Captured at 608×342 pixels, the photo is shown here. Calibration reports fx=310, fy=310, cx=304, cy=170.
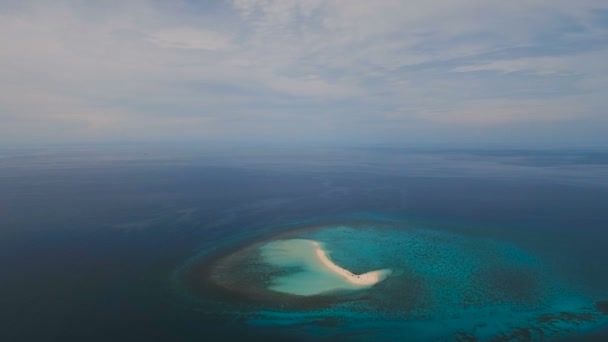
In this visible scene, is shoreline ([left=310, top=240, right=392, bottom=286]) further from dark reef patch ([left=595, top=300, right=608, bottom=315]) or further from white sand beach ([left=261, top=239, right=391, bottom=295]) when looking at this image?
dark reef patch ([left=595, top=300, right=608, bottom=315])

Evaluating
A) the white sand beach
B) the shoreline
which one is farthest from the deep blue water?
the shoreline

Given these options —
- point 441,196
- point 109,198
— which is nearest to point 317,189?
point 441,196

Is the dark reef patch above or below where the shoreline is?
below

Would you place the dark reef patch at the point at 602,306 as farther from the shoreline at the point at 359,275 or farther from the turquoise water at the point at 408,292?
the shoreline at the point at 359,275

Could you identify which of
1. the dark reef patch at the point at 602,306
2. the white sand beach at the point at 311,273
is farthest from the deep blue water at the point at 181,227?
the white sand beach at the point at 311,273

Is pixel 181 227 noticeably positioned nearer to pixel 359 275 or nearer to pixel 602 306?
pixel 359 275

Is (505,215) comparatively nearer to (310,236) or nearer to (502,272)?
(502,272)
